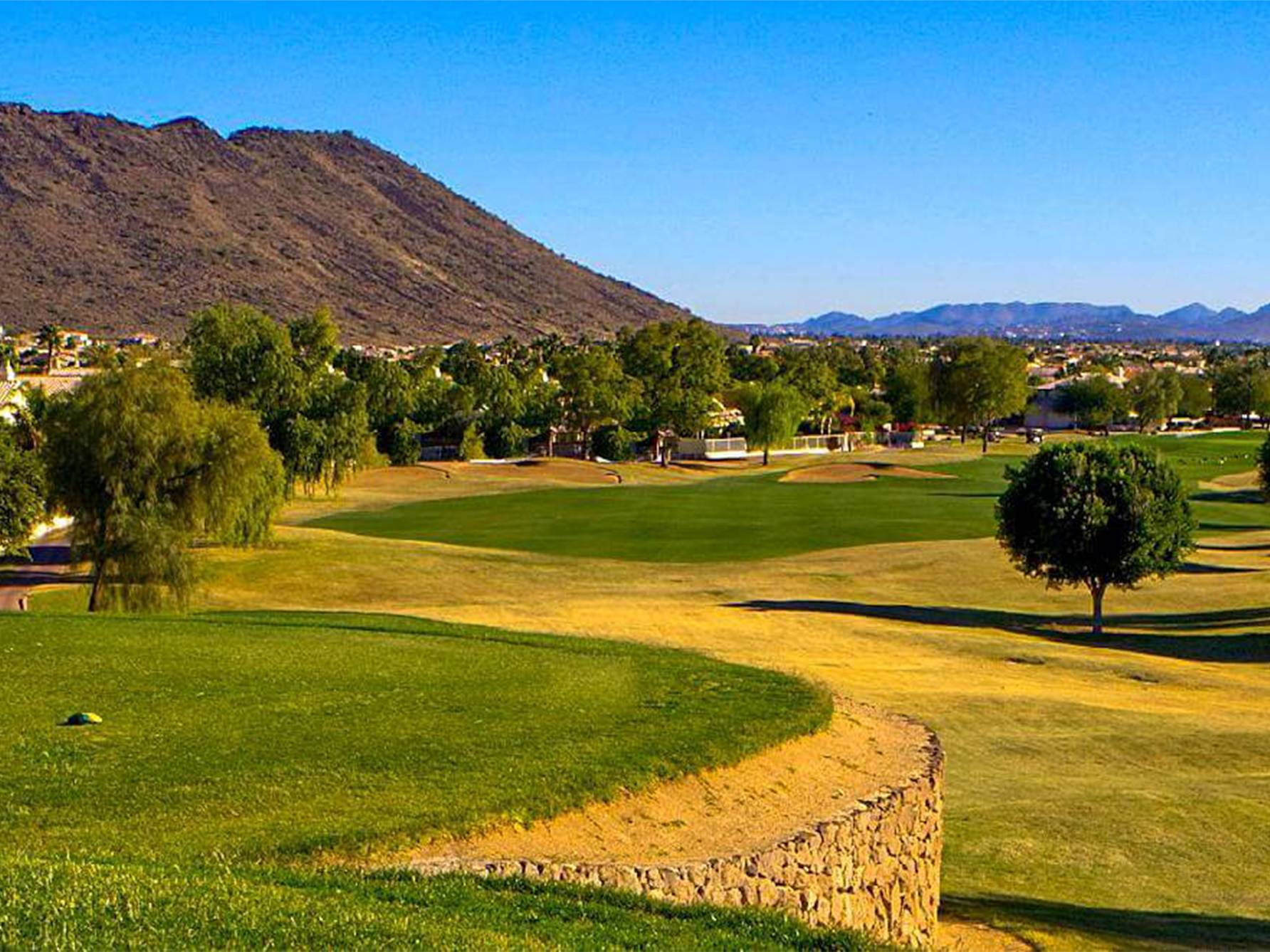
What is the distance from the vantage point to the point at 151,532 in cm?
4747

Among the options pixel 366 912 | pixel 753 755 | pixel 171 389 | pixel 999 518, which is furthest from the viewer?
pixel 999 518

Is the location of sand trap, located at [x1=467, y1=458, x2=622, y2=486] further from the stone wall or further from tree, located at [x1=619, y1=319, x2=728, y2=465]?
the stone wall

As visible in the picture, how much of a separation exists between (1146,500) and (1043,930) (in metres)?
33.8

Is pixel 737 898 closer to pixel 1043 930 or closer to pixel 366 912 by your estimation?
pixel 366 912

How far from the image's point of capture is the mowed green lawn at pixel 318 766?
12.0m

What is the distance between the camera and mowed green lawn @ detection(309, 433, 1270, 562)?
72.1 meters

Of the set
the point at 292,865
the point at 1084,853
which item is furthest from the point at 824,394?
the point at 292,865

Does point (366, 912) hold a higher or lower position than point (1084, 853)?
higher

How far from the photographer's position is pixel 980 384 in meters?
168

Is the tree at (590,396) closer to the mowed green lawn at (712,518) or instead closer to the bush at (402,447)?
the bush at (402,447)

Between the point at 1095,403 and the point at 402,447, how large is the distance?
104 meters

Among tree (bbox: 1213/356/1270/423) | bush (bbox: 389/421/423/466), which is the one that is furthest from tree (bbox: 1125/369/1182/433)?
bush (bbox: 389/421/423/466)

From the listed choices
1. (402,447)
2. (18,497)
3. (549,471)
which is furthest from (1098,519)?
(402,447)

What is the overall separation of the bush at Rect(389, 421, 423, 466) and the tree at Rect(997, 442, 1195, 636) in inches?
2743
